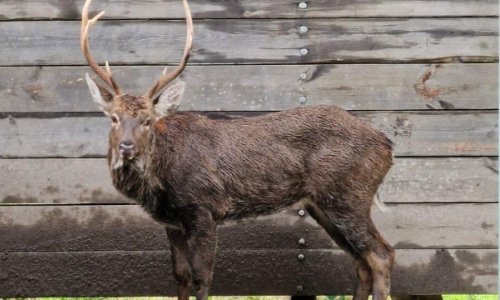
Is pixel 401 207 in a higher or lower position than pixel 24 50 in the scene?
lower

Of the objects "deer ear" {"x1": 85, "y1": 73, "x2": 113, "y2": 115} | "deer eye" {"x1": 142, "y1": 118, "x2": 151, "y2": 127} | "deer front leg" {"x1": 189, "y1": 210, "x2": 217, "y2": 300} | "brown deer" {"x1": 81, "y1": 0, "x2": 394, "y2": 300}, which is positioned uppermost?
"deer ear" {"x1": 85, "y1": 73, "x2": 113, "y2": 115}

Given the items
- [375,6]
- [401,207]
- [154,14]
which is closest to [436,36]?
[375,6]

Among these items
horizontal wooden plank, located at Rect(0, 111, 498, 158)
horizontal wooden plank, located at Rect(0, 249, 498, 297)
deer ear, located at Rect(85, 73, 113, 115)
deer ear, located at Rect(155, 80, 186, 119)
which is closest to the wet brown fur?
deer ear, located at Rect(155, 80, 186, 119)

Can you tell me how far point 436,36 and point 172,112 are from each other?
6.46 feet

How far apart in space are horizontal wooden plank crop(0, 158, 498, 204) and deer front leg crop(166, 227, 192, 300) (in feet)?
2.17

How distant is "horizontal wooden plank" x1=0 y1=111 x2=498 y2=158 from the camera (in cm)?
848

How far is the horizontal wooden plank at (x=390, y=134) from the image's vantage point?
8.48 meters

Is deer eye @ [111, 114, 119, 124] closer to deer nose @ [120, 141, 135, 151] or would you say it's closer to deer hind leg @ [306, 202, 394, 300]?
deer nose @ [120, 141, 135, 151]

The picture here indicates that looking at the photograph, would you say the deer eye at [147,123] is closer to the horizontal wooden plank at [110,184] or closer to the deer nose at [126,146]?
the deer nose at [126,146]

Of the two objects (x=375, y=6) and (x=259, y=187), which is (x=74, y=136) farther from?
(x=375, y=6)

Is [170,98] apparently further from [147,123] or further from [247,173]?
[247,173]

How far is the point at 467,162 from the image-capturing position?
8547 mm

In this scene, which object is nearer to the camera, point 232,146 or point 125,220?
point 232,146

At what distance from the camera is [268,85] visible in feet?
27.8
